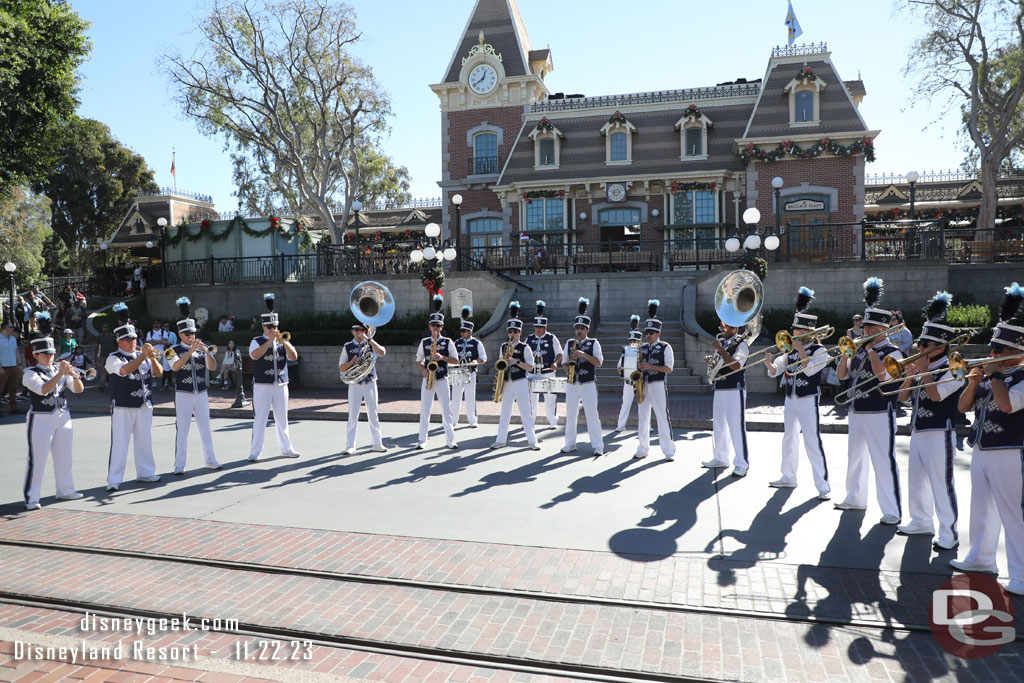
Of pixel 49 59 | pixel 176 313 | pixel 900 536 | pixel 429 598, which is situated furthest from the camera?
pixel 176 313

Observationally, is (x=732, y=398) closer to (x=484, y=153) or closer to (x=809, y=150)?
(x=809, y=150)

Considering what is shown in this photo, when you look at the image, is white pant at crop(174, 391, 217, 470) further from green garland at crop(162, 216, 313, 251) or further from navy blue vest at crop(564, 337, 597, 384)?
green garland at crop(162, 216, 313, 251)

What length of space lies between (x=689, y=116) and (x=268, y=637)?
26.5m

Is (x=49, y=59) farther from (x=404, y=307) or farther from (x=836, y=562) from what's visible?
(x=836, y=562)

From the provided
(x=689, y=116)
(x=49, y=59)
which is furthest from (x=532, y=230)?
(x=49, y=59)

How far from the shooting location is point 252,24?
93.8 feet

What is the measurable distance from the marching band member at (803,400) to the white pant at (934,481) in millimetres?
A: 1324

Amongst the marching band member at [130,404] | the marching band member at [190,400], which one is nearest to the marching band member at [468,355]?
the marching band member at [190,400]

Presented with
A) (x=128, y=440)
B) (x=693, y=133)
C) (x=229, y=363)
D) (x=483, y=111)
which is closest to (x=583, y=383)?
(x=128, y=440)

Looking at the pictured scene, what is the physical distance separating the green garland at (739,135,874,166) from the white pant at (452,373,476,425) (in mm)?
17380

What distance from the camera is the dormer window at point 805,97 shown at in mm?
24672

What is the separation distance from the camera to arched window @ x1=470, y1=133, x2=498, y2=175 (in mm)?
30797

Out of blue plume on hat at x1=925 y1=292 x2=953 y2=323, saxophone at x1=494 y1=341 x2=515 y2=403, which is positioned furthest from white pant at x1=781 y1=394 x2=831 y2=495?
saxophone at x1=494 y1=341 x2=515 y2=403

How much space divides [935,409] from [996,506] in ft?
3.45
